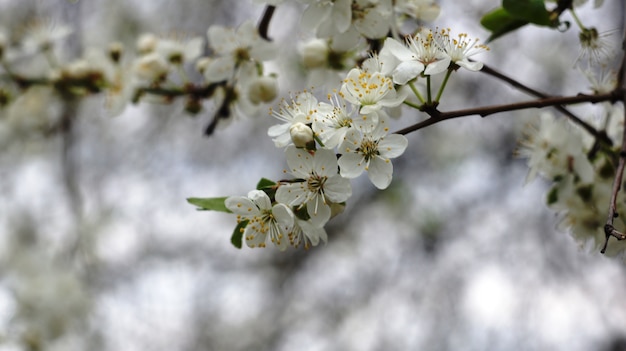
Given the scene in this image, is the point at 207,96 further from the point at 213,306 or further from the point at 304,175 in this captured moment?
the point at 213,306

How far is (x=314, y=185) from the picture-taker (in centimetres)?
92

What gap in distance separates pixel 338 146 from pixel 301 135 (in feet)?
0.19

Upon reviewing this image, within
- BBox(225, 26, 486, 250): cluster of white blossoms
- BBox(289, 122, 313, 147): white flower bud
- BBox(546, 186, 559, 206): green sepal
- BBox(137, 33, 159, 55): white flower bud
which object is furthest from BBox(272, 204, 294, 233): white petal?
BBox(137, 33, 159, 55): white flower bud

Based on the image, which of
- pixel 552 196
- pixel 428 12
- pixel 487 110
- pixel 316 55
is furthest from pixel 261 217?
pixel 552 196

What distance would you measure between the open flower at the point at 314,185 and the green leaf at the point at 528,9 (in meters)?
0.48

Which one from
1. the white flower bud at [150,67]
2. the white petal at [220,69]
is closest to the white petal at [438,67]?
the white petal at [220,69]

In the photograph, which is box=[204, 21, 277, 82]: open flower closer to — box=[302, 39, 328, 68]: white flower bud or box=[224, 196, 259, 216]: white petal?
box=[302, 39, 328, 68]: white flower bud

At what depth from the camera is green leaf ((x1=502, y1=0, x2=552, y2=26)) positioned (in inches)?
43.7

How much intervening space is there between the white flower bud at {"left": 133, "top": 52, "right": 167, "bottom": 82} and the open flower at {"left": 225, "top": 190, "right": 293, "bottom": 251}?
0.78m

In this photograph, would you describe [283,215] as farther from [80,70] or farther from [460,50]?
[80,70]

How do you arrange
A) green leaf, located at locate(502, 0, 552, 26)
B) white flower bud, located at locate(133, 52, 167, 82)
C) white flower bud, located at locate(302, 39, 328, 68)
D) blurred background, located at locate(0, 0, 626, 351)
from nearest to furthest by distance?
green leaf, located at locate(502, 0, 552, 26) < white flower bud, located at locate(302, 39, 328, 68) < white flower bud, located at locate(133, 52, 167, 82) < blurred background, located at locate(0, 0, 626, 351)

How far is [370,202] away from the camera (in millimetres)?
4352

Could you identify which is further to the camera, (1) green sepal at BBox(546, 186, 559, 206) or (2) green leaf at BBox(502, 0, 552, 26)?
(1) green sepal at BBox(546, 186, 559, 206)

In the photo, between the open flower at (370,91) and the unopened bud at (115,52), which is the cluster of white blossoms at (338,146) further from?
the unopened bud at (115,52)
